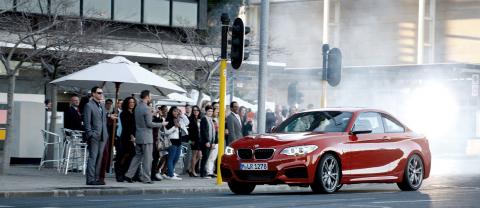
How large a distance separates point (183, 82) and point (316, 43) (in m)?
25.4

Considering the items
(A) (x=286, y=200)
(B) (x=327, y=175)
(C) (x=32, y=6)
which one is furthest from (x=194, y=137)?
(C) (x=32, y=6)

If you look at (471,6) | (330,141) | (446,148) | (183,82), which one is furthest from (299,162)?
(471,6)

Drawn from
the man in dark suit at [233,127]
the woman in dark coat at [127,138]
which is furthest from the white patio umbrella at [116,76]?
the man in dark suit at [233,127]

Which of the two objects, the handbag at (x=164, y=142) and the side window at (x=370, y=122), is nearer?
the side window at (x=370, y=122)

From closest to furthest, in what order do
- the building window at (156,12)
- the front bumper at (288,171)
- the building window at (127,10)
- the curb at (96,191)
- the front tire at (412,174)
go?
the curb at (96,191) < the front bumper at (288,171) < the front tire at (412,174) < the building window at (127,10) < the building window at (156,12)

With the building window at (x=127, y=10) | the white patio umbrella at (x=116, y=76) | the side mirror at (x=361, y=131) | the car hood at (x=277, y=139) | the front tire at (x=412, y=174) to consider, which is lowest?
the front tire at (x=412, y=174)

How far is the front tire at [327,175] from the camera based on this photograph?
1930 centimetres

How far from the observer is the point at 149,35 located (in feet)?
145

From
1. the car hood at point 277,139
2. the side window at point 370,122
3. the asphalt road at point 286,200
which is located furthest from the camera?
the side window at point 370,122

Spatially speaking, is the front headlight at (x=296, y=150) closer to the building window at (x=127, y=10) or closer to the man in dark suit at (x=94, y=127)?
the man in dark suit at (x=94, y=127)

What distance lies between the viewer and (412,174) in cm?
2136

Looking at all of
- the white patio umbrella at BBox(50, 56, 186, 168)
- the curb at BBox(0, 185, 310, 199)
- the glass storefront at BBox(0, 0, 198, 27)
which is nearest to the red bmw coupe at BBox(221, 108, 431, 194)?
the curb at BBox(0, 185, 310, 199)

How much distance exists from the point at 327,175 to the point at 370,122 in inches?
71.6

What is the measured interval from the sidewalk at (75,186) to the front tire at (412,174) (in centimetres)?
280
